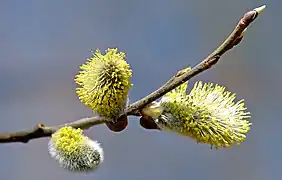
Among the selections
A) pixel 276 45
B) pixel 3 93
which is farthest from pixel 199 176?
pixel 3 93

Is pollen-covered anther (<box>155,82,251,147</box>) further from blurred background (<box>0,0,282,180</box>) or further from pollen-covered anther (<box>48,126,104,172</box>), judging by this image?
blurred background (<box>0,0,282,180</box>)

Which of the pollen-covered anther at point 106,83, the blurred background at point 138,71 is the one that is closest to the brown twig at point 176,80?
the pollen-covered anther at point 106,83

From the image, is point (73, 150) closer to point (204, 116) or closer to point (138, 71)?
point (204, 116)

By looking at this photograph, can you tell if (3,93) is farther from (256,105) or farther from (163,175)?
(256,105)

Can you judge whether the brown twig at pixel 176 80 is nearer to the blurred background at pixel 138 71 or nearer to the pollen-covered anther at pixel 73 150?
the pollen-covered anther at pixel 73 150

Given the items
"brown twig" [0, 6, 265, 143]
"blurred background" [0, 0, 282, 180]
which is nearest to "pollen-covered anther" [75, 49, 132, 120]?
"brown twig" [0, 6, 265, 143]

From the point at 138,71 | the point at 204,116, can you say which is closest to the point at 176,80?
the point at 204,116
